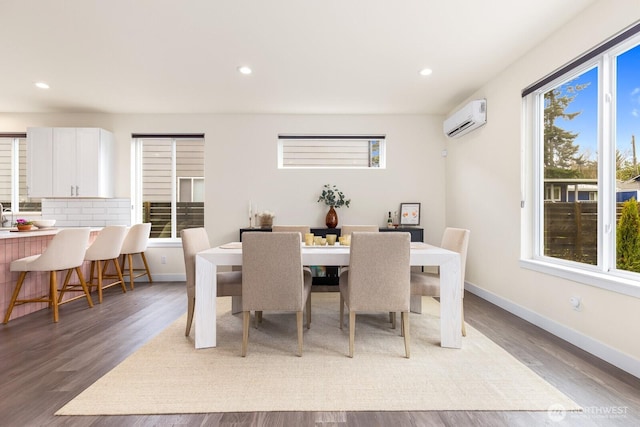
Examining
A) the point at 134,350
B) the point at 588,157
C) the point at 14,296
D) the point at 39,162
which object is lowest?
the point at 134,350

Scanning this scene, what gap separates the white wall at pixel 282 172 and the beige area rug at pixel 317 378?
2.34m

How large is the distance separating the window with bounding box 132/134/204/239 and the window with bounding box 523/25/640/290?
436 cm

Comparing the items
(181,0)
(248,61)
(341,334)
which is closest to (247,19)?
(181,0)

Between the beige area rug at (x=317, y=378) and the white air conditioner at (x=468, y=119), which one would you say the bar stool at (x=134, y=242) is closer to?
the beige area rug at (x=317, y=378)

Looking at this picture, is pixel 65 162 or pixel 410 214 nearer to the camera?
pixel 65 162

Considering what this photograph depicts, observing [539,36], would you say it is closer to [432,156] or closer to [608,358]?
[432,156]

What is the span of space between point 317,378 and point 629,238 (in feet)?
7.42

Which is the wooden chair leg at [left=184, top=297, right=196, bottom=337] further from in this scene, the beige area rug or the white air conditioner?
the white air conditioner

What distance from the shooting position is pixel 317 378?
1849 mm

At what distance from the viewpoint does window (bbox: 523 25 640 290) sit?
206cm

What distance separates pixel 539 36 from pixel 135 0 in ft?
10.4

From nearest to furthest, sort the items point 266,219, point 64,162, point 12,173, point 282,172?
1. point 64,162
2. point 266,219
3. point 12,173
4. point 282,172

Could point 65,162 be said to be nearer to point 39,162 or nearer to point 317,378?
point 39,162

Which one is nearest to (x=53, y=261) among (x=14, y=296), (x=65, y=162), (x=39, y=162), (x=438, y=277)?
(x=14, y=296)
